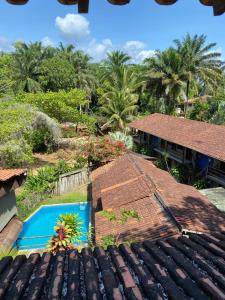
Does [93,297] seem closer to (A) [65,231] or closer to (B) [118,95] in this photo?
(A) [65,231]

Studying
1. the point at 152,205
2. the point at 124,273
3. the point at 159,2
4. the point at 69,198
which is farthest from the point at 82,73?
the point at 159,2

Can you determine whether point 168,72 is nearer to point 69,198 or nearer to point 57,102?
point 57,102

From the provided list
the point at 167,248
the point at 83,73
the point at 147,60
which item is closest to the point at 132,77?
the point at 147,60

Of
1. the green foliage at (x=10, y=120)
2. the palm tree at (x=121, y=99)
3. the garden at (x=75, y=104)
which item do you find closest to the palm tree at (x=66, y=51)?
the garden at (x=75, y=104)

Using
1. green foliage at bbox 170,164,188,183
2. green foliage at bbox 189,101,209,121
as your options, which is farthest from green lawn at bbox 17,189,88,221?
green foliage at bbox 189,101,209,121

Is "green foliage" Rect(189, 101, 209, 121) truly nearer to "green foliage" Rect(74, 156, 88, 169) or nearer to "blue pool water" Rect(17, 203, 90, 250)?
"green foliage" Rect(74, 156, 88, 169)

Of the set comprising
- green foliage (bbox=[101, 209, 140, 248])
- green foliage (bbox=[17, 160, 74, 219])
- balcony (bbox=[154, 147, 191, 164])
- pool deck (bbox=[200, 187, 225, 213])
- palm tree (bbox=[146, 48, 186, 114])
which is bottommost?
green foliage (bbox=[17, 160, 74, 219])
